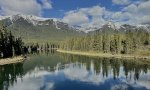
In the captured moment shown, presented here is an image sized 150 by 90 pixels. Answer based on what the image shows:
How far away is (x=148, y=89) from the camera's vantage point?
6850cm

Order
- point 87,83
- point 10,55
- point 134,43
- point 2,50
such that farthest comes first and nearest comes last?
point 134,43
point 10,55
point 2,50
point 87,83

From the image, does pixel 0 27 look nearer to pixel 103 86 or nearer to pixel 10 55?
pixel 10 55

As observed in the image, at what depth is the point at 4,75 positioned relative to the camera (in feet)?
317

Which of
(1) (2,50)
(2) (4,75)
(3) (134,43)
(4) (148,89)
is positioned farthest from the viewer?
(3) (134,43)

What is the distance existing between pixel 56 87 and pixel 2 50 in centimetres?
8885

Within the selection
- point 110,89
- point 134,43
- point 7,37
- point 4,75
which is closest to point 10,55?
point 7,37

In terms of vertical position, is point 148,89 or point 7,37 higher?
point 7,37

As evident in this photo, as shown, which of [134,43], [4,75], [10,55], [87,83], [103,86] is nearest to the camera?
[103,86]

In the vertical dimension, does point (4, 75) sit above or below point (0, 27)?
below

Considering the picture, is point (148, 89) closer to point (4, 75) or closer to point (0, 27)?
point (4, 75)

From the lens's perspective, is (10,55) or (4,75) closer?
(4,75)

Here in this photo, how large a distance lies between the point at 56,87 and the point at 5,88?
44.6ft

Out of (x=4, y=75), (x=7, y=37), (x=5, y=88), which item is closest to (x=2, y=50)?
(x=7, y=37)

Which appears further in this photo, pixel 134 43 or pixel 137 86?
pixel 134 43
